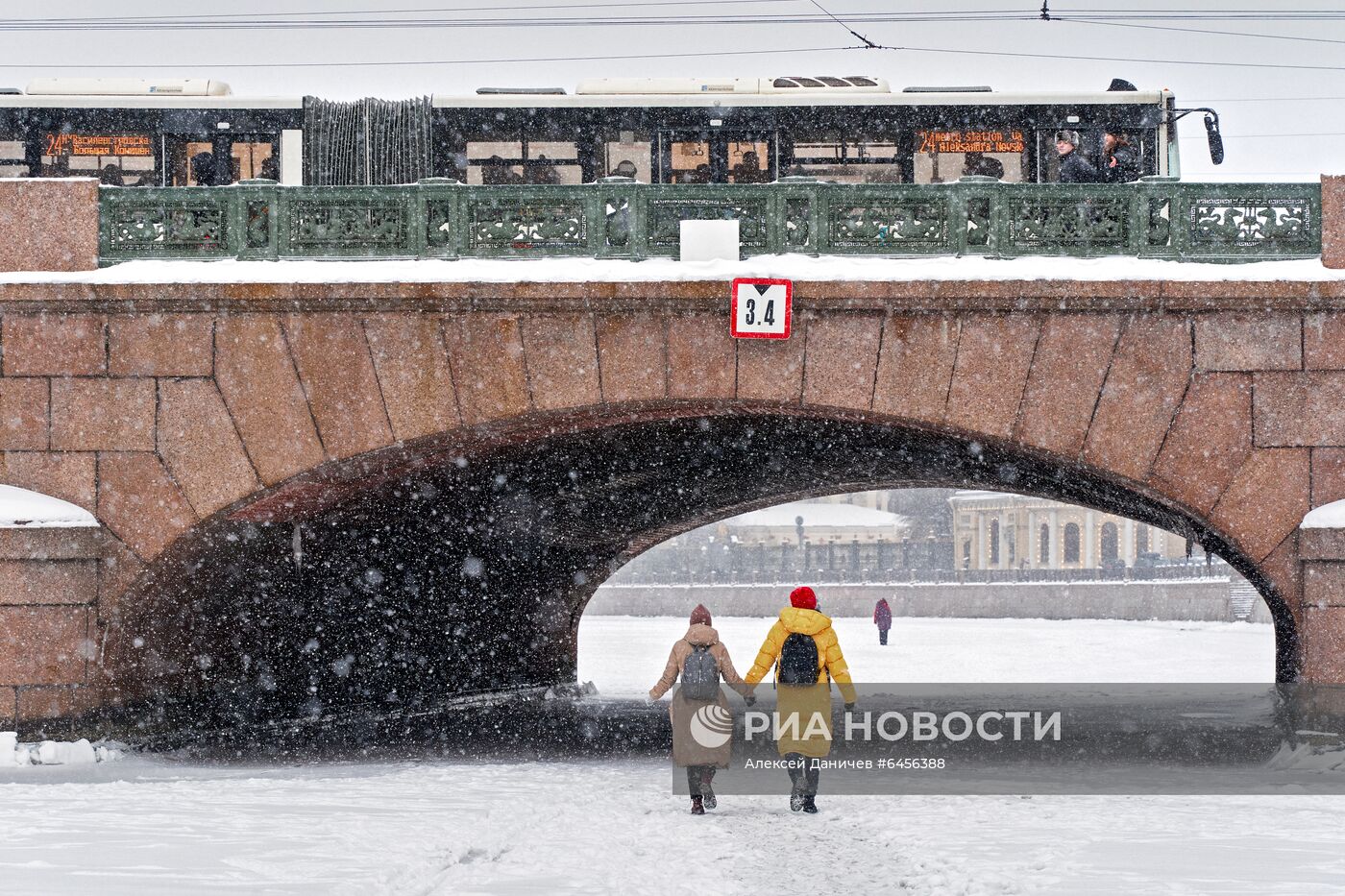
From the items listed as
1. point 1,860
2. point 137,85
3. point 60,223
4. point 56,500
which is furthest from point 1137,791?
point 137,85

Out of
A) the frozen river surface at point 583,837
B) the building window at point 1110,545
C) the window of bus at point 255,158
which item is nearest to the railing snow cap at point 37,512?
the frozen river surface at point 583,837

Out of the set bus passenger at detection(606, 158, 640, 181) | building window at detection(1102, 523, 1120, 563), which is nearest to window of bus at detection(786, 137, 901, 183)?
bus passenger at detection(606, 158, 640, 181)

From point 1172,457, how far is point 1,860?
8.68 meters

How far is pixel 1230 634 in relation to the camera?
3978 cm

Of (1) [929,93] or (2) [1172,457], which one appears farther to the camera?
(1) [929,93]

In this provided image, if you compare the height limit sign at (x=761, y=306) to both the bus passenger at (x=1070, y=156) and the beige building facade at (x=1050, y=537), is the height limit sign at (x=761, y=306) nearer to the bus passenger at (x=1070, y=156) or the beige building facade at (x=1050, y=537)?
the bus passenger at (x=1070, y=156)

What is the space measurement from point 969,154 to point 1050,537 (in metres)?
61.5

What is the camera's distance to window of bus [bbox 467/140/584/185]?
16016mm

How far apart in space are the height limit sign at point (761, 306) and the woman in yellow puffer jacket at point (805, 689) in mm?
2797

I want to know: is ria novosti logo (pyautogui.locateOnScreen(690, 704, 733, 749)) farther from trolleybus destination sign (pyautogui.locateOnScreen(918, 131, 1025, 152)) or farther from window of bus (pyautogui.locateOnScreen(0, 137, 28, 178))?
window of bus (pyautogui.locateOnScreen(0, 137, 28, 178))

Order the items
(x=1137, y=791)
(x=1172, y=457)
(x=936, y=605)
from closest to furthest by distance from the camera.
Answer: (x=1137, y=791)
(x=1172, y=457)
(x=936, y=605)

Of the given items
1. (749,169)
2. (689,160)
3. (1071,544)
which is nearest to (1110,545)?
(1071,544)

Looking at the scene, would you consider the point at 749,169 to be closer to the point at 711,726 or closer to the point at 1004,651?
the point at 711,726

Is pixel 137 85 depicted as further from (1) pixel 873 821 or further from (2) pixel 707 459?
(1) pixel 873 821
